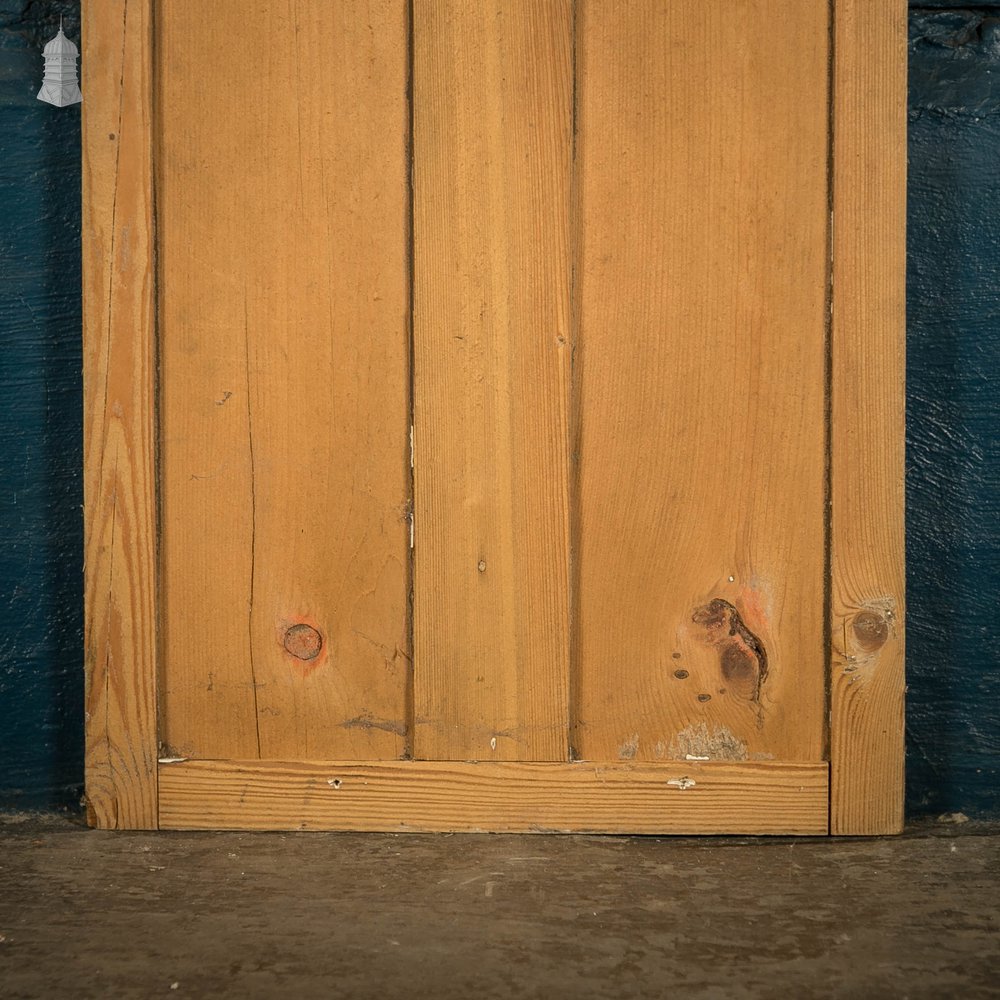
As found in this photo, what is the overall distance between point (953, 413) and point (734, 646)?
41cm

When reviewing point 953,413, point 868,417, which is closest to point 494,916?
point 868,417

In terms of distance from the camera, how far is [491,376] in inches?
42.8

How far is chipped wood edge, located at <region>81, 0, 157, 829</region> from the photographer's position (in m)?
1.09

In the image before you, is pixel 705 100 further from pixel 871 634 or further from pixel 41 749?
pixel 41 749

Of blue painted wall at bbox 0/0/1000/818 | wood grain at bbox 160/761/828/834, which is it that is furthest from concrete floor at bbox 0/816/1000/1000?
blue painted wall at bbox 0/0/1000/818

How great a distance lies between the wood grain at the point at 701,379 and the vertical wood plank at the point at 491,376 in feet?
0.10

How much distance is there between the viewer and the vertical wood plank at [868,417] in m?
1.06

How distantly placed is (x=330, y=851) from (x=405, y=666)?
A: 220 millimetres

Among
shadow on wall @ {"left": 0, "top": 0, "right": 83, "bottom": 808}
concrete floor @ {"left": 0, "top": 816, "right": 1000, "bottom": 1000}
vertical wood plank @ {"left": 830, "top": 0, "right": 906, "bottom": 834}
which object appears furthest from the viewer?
shadow on wall @ {"left": 0, "top": 0, "right": 83, "bottom": 808}

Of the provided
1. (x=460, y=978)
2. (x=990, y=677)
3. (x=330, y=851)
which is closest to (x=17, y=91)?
(x=330, y=851)

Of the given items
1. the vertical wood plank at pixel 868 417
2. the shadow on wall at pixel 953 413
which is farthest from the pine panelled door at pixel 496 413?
the shadow on wall at pixel 953 413

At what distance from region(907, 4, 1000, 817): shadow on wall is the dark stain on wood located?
0.76ft

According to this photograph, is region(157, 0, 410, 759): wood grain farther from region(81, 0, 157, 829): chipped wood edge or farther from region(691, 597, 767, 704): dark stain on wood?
region(691, 597, 767, 704): dark stain on wood

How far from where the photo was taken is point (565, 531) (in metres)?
1.09
